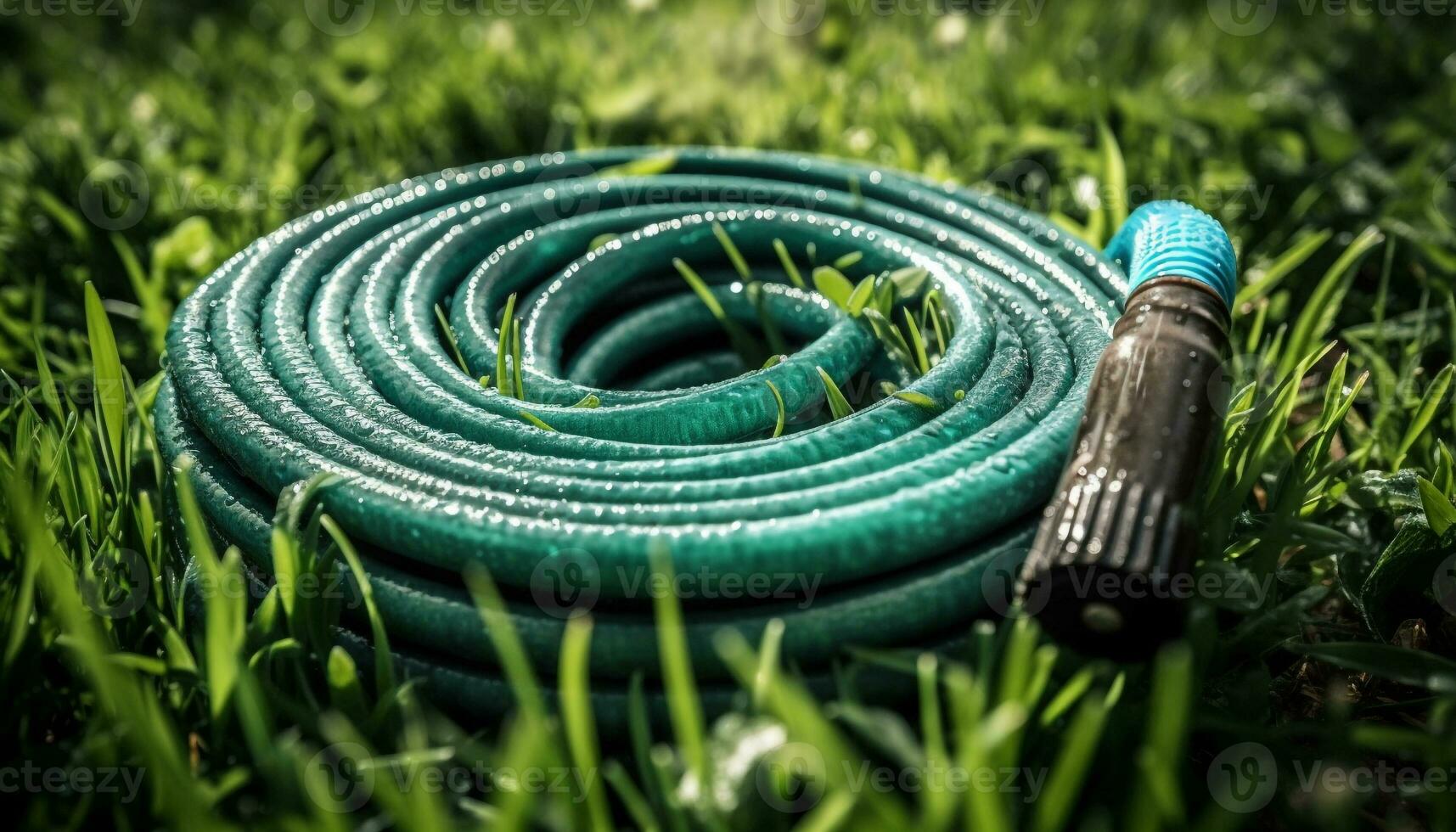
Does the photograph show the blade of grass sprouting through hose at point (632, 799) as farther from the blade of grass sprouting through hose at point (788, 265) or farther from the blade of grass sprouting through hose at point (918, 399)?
the blade of grass sprouting through hose at point (788, 265)

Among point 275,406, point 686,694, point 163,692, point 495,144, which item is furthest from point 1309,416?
point 495,144

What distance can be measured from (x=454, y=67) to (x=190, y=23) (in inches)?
92.3

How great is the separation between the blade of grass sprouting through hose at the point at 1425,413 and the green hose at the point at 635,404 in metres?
0.76

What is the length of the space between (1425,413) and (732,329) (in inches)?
66.1

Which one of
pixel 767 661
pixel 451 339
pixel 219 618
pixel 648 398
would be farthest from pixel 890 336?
pixel 219 618

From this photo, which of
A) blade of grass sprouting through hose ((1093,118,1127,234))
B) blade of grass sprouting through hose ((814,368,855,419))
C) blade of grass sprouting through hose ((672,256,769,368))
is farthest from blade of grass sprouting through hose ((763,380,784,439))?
blade of grass sprouting through hose ((1093,118,1127,234))

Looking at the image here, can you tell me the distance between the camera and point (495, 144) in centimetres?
474

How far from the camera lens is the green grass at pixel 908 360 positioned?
172 centimetres

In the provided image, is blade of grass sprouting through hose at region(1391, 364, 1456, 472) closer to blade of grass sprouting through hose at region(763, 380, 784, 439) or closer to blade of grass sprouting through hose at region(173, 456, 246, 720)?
blade of grass sprouting through hose at region(763, 380, 784, 439)

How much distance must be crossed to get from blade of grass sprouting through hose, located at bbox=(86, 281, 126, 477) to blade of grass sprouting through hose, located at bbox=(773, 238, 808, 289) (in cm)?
157

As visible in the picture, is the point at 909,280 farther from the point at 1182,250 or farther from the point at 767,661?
the point at 767,661

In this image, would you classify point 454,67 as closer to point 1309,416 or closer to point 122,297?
point 122,297

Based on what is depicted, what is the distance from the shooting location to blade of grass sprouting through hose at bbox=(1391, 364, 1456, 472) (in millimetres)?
2664

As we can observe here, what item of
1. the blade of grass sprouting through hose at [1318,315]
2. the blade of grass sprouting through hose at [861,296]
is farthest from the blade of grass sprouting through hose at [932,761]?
the blade of grass sprouting through hose at [1318,315]
